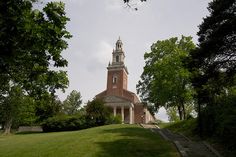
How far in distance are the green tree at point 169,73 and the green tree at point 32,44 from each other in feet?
86.7

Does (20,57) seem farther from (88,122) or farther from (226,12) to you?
(88,122)

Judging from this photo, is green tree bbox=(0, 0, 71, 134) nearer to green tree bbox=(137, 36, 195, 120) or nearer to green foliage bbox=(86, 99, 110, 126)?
green tree bbox=(137, 36, 195, 120)

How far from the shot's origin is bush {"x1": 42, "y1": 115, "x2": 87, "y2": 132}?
4288 centimetres

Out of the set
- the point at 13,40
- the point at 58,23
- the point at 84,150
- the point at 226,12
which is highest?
the point at 226,12

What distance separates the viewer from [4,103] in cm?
5350

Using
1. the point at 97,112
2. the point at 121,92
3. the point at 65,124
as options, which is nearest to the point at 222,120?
the point at 65,124

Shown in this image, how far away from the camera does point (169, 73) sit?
39312 millimetres

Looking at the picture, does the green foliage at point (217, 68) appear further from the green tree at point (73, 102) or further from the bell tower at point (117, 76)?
the green tree at point (73, 102)

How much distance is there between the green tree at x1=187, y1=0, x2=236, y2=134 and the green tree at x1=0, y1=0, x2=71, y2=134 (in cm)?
1142

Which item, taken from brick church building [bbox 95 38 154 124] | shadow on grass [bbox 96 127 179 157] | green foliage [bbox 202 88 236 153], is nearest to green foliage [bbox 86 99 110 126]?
green foliage [bbox 202 88 236 153]

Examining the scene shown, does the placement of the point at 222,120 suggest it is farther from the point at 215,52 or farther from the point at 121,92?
the point at 121,92

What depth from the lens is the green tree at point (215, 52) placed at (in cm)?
1950

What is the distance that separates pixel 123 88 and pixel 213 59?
63.3 m

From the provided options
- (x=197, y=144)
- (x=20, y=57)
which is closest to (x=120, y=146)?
(x=197, y=144)
